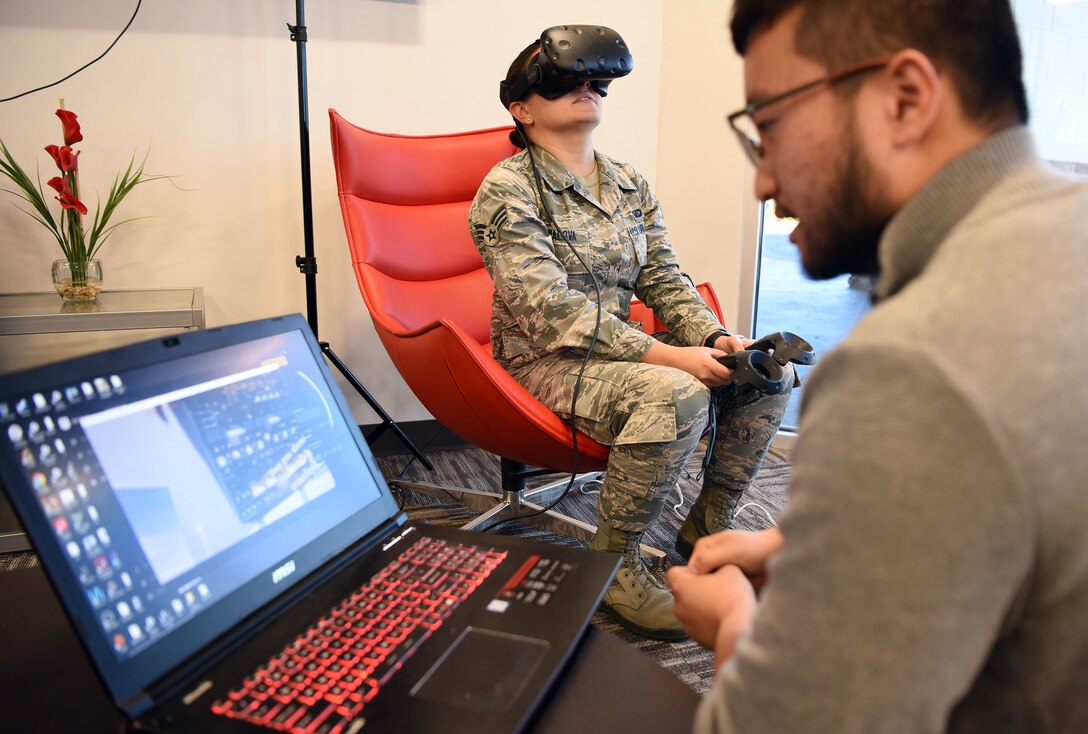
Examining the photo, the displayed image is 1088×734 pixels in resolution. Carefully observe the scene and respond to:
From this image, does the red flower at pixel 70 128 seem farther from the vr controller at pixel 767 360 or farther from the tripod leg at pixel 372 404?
the vr controller at pixel 767 360

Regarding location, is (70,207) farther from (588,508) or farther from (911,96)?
(911,96)

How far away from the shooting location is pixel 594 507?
2398mm

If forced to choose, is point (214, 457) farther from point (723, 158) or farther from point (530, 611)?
point (723, 158)

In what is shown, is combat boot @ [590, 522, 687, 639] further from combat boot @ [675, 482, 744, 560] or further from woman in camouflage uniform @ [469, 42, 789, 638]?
combat boot @ [675, 482, 744, 560]

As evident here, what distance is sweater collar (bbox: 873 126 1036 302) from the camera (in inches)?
21.7

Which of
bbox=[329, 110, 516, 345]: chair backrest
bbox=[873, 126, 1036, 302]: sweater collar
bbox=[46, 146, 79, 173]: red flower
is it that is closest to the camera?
bbox=[873, 126, 1036, 302]: sweater collar

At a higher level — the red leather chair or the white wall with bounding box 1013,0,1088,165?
the white wall with bounding box 1013,0,1088,165

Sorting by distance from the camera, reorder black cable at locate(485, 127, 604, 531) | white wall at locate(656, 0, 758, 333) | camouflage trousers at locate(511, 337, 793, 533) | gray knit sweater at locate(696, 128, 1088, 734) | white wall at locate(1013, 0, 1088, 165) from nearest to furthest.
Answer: gray knit sweater at locate(696, 128, 1088, 734), camouflage trousers at locate(511, 337, 793, 533), black cable at locate(485, 127, 604, 531), white wall at locate(1013, 0, 1088, 165), white wall at locate(656, 0, 758, 333)

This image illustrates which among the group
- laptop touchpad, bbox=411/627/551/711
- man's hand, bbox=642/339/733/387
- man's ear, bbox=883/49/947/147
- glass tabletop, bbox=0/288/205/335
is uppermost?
man's ear, bbox=883/49/947/147

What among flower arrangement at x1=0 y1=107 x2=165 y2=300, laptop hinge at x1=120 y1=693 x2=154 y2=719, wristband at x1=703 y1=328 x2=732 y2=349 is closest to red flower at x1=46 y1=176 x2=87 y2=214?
flower arrangement at x1=0 y1=107 x2=165 y2=300

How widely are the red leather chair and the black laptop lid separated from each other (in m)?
0.86

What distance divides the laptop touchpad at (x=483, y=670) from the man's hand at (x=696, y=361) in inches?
45.7

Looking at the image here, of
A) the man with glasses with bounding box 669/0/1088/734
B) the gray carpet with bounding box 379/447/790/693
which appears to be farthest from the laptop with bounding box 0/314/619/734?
the gray carpet with bounding box 379/447/790/693

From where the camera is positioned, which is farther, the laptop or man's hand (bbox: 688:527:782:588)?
man's hand (bbox: 688:527:782:588)
